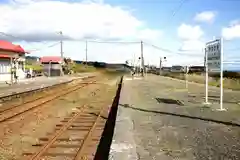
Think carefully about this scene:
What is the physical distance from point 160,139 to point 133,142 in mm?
759

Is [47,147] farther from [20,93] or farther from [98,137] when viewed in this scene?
[20,93]

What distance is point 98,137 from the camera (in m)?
11.2

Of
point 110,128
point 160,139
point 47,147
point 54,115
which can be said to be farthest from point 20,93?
point 160,139

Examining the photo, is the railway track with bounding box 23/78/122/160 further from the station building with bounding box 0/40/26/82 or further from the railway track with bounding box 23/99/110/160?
the station building with bounding box 0/40/26/82

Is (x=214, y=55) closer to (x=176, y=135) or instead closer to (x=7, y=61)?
(x=176, y=135)

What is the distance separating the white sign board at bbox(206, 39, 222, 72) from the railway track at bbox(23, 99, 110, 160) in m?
4.72

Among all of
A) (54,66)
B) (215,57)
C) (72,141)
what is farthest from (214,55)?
(54,66)

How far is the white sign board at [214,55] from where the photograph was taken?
1350 centimetres

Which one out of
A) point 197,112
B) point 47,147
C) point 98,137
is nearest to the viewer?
point 47,147

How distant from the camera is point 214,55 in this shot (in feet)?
46.7

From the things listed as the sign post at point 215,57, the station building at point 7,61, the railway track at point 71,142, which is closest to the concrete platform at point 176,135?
the railway track at point 71,142

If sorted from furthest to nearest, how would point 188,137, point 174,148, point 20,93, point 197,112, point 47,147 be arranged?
point 20,93 → point 197,112 → point 47,147 → point 188,137 → point 174,148

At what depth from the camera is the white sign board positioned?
13500 mm

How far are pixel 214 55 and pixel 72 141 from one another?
6765 millimetres
